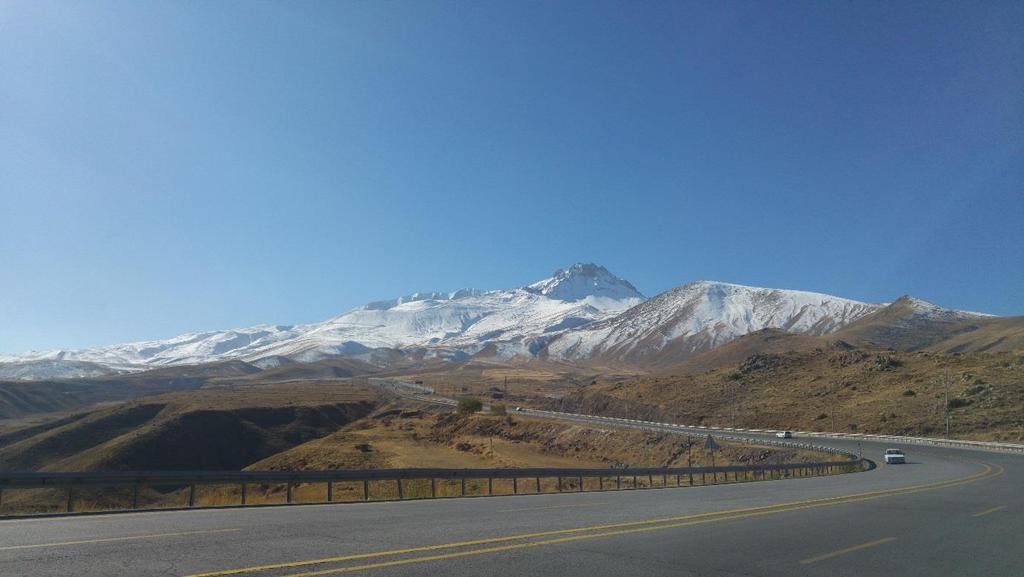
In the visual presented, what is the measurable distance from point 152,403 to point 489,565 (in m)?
103

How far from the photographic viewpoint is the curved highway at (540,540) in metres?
10.4

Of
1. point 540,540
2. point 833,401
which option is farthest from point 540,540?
point 833,401

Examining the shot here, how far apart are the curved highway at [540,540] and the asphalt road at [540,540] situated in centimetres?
3

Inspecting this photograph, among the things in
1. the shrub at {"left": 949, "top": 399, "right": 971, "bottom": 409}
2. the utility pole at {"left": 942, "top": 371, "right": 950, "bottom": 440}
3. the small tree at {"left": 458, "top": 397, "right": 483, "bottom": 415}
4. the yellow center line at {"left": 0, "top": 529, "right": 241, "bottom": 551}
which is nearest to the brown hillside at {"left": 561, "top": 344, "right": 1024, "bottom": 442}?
the shrub at {"left": 949, "top": 399, "right": 971, "bottom": 409}

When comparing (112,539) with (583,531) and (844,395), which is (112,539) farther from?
(844,395)

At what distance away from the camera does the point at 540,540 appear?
12906 mm

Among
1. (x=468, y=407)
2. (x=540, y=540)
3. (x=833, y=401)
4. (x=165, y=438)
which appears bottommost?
(x=165, y=438)

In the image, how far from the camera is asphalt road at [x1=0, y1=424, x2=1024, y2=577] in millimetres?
10422

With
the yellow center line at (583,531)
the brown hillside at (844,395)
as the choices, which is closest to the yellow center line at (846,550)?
the yellow center line at (583,531)

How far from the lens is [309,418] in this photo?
9400 centimetres

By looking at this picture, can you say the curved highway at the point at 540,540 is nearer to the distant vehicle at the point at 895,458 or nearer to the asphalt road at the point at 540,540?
the asphalt road at the point at 540,540

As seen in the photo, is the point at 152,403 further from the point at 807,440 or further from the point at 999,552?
the point at 999,552

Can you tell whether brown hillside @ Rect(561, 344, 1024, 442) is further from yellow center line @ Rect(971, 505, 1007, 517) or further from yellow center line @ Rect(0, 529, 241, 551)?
yellow center line @ Rect(0, 529, 241, 551)

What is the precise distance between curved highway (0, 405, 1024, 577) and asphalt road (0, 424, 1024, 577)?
31mm
